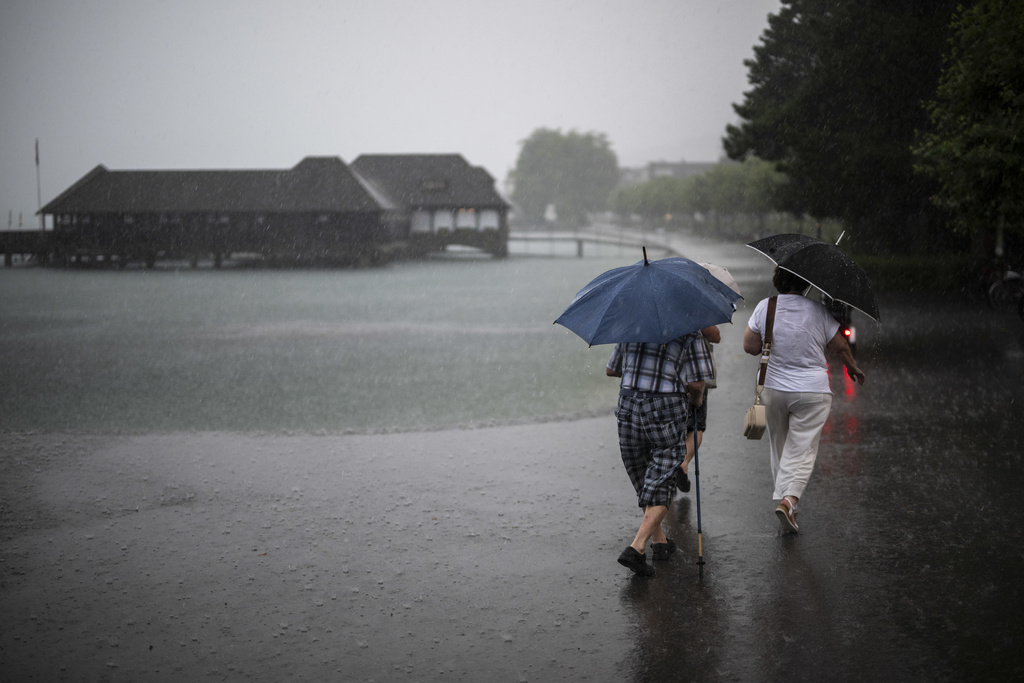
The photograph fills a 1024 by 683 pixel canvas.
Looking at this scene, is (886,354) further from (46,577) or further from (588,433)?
(46,577)

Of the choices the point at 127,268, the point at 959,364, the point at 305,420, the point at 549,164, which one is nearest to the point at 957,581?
the point at 305,420

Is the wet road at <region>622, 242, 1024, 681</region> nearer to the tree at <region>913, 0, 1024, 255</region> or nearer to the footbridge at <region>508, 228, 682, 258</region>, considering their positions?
the tree at <region>913, 0, 1024, 255</region>

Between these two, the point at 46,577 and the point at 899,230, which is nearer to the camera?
the point at 46,577

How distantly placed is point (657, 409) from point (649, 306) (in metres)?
0.61

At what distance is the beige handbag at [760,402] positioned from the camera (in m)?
5.69

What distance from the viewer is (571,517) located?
6.46 metres

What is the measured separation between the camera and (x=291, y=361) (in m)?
15.5

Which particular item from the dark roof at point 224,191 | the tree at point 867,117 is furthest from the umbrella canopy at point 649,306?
the dark roof at point 224,191

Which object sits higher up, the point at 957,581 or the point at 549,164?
the point at 549,164

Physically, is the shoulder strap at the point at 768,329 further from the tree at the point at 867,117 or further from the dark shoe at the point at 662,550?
the tree at the point at 867,117

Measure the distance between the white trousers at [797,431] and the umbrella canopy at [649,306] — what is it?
0.99 m

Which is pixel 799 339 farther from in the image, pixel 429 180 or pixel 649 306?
pixel 429 180

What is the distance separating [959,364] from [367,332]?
37.7ft

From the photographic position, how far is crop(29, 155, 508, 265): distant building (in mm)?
56875
